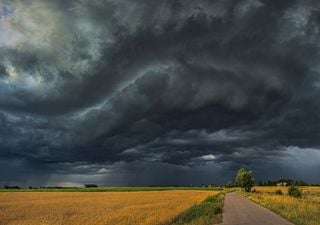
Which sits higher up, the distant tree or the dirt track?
the distant tree

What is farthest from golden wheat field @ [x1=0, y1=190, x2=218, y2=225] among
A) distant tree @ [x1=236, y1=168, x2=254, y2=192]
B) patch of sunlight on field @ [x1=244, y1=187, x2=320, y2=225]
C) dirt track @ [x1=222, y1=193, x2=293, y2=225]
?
distant tree @ [x1=236, y1=168, x2=254, y2=192]

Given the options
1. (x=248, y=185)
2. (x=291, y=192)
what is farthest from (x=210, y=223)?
(x=248, y=185)

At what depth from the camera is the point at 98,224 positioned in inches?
1013

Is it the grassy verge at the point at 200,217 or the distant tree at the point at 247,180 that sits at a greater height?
the distant tree at the point at 247,180

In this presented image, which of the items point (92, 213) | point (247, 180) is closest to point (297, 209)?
point (92, 213)

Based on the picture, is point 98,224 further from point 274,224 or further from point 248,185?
point 248,185

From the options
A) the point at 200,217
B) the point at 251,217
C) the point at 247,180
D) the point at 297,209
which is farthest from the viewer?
the point at 247,180

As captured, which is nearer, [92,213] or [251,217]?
[251,217]

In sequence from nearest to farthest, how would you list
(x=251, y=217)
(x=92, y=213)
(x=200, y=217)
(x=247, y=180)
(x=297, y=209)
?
(x=251, y=217), (x=200, y=217), (x=297, y=209), (x=92, y=213), (x=247, y=180)

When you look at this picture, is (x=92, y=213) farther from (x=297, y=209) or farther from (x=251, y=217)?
(x=297, y=209)

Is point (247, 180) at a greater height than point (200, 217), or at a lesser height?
greater

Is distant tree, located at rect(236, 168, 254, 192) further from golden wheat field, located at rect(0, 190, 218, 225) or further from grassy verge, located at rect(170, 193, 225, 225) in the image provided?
grassy verge, located at rect(170, 193, 225, 225)

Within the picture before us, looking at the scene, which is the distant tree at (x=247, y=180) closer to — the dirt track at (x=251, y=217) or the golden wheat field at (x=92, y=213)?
the golden wheat field at (x=92, y=213)

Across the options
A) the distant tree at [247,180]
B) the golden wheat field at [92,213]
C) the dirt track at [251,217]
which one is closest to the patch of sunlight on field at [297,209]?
the dirt track at [251,217]
